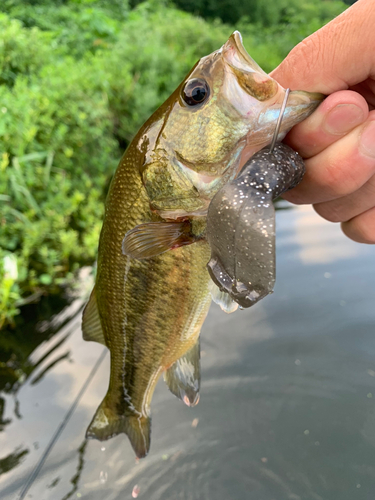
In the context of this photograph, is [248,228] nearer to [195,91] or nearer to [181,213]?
[181,213]

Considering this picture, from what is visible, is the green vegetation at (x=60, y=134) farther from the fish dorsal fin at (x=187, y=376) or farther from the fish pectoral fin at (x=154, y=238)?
the fish pectoral fin at (x=154, y=238)

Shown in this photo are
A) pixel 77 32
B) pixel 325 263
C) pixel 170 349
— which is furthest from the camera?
pixel 77 32

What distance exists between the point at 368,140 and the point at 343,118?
104 millimetres

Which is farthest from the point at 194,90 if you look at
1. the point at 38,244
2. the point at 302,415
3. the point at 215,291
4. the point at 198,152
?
the point at 38,244

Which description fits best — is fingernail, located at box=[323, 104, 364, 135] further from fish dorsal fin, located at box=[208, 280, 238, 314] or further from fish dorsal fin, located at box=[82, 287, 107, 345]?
fish dorsal fin, located at box=[82, 287, 107, 345]

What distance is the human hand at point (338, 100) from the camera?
3.32ft

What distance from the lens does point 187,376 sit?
1.53m

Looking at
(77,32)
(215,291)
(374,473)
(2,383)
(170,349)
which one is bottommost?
(374,473)

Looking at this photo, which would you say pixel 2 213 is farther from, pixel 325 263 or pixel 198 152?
pixel 325 263

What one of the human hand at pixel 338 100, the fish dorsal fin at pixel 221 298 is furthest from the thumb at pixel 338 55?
the fish dorsal fin at pixel 221 298

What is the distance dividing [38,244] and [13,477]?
171cm

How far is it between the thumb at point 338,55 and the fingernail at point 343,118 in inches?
5.1

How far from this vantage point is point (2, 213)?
2.84 m

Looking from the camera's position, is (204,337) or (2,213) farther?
(2,213)
